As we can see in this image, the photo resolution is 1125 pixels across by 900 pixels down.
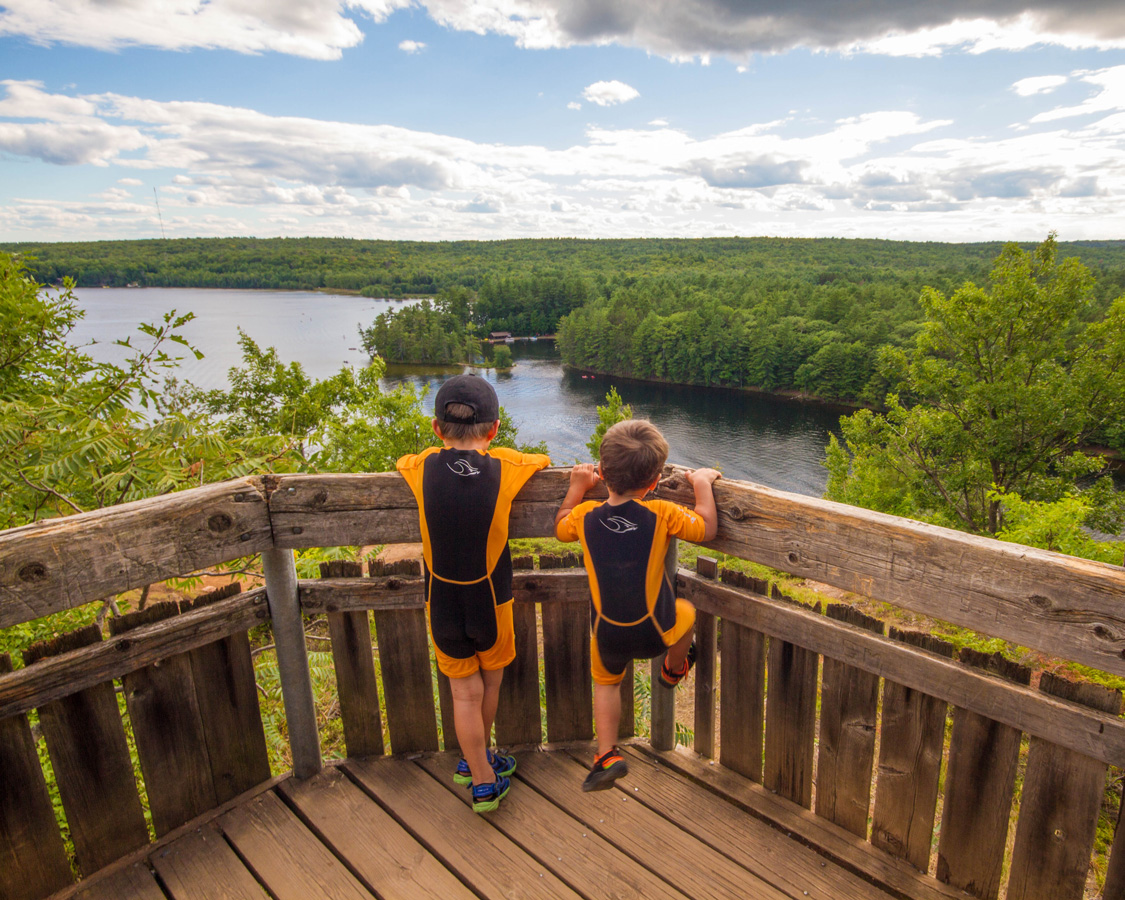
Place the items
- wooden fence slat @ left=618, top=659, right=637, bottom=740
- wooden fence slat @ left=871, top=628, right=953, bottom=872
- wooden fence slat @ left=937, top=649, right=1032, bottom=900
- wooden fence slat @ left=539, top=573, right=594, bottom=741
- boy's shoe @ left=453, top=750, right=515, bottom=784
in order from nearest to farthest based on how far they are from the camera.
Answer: wooden fence slat @ left=937, top=649, right=1032, bottom=900 < wooden fence slat @ left=871, top=628, right=953, bottom=872 < boy's shoe @ left=453, top=750, right=515, bottom=784 < wooden fence slat @ left=539, top=573, right=594, bottom=741 < wooden fence slat @ left=618, top=659, right=637, bottom=740

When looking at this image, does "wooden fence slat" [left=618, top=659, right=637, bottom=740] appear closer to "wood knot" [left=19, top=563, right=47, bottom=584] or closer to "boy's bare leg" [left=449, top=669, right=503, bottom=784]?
"boy's bare leg" [left=449, top=669, right=503, bottom=784]

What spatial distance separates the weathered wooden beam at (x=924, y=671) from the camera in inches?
61.3

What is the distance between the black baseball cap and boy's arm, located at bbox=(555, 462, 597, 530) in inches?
12.8

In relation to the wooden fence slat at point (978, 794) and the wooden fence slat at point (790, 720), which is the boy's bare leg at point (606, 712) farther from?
the wooden fence slat at point (978, 794)

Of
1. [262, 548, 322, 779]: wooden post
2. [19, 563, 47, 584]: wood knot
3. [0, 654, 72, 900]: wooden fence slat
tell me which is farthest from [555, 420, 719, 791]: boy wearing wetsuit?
[0, 654, 72, 900]: wooden fence slat

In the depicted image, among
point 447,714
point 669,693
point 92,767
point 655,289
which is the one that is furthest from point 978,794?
point 655,289

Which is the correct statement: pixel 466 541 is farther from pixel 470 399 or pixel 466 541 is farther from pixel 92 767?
pixel 92 767

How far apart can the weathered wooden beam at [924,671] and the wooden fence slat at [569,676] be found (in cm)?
42

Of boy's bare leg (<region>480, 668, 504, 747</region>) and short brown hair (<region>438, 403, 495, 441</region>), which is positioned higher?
short brown hair (<region>438, 403, 495, 441</region>)

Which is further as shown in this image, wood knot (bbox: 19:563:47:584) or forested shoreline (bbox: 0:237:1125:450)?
forested shoreline (bbox: 0:237:1125:450)

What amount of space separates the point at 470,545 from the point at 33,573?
44.6 inches

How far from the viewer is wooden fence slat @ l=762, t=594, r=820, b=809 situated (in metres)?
2.15

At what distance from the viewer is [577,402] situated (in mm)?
64188

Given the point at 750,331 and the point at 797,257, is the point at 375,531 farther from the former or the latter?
the point at 797,257
